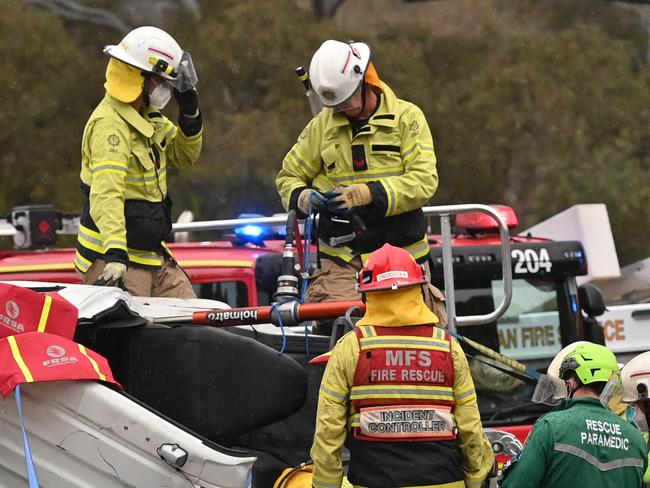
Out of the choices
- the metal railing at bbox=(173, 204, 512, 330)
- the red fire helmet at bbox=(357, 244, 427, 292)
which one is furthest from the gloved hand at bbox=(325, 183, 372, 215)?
the red fire helmet at bbox=(357, 244, 427, 292)

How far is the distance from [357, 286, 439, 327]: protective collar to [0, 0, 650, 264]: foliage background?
49.0 ft

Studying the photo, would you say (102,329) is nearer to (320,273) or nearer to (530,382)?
(320,273)

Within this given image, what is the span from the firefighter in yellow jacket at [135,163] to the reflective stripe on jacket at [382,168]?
0.63 m

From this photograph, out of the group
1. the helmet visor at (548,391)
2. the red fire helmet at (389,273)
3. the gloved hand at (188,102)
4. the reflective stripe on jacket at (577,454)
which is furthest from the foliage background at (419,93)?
the reflective stripe on jacket at (577,454)

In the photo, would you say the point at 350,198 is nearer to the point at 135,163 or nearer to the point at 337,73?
the point at 337,73

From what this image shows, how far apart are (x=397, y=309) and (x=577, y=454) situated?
0.77m

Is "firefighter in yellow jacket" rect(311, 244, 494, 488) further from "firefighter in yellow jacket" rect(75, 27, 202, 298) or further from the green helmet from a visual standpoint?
"firefighter in yellow jacket" rect(75, 27, 202, 298)

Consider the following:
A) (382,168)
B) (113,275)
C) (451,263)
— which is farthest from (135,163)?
(451,263)

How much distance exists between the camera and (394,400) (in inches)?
200

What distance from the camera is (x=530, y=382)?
7.73 meters

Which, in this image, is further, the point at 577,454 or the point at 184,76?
the point at 184,76

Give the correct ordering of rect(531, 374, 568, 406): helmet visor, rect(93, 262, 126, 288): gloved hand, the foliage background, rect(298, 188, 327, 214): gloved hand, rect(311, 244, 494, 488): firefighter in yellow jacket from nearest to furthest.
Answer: rect(311, 244, 494, 488): firefighter in yellow jacket, rect(531, 374, 568, 406): helmet visor, rect(93, 262, 126, 288): gloved hand, rect(298, 188, 327, 214): gloved hand, the foliage background

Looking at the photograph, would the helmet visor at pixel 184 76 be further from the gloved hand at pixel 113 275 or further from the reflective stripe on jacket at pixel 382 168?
the gloved hand at pixel 113 275

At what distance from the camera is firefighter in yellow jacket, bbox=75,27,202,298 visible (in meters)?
6.66
